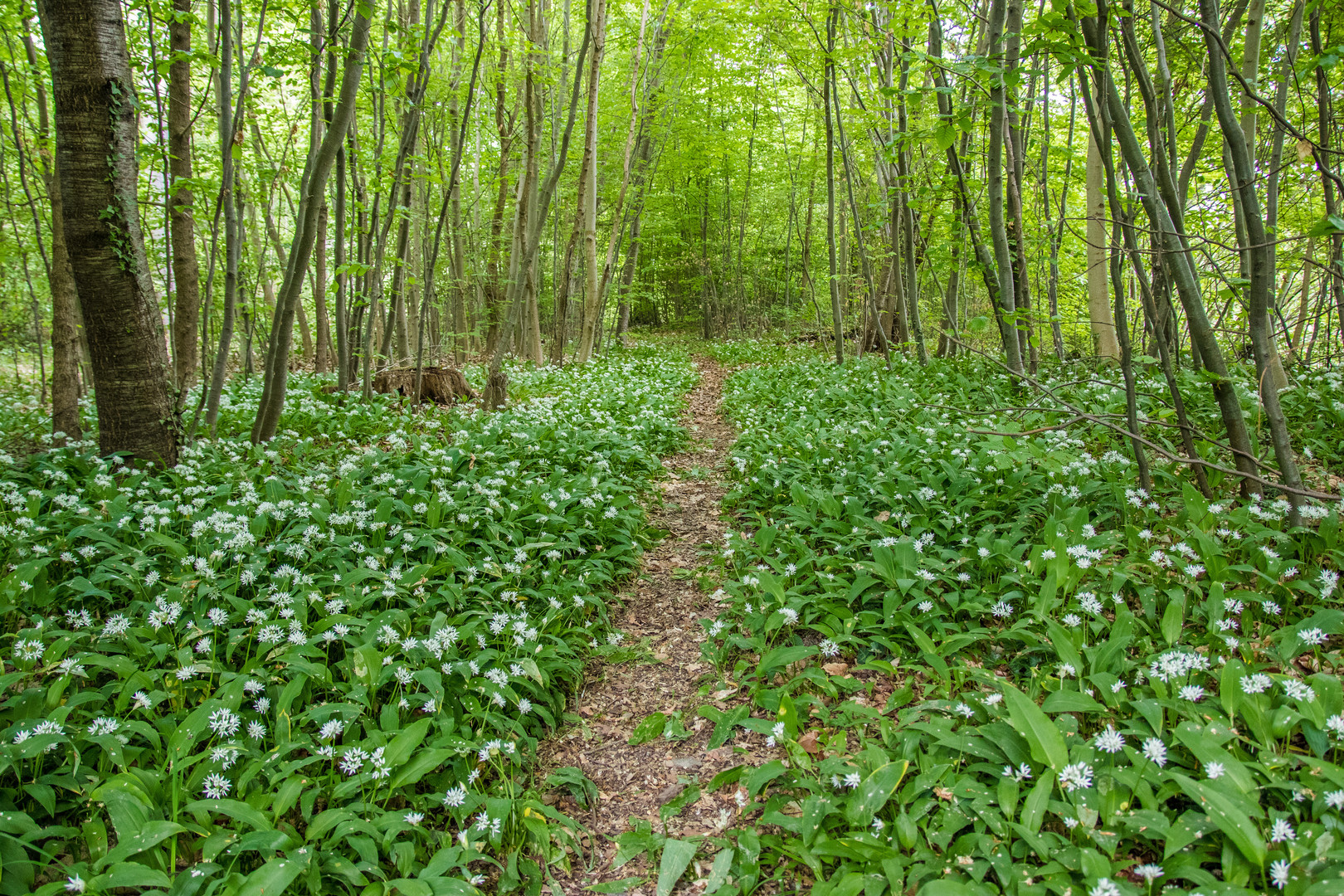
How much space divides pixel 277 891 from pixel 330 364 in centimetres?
1284

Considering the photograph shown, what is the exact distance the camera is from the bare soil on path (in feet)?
8.23

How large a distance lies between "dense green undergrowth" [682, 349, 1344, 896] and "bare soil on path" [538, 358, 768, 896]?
0.19 meters

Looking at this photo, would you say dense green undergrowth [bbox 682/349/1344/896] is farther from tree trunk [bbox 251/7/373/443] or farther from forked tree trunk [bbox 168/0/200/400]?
forked tree trunk [bbox 168/0/200/400]

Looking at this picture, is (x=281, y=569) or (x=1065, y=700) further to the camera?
(x=281, y=569)

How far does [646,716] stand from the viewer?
320 cm

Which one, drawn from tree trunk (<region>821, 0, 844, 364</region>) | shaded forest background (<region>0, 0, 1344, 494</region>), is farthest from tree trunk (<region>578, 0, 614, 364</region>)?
tree trunk (<region>821, 0, 844, 364</region>)

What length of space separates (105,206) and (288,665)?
148 inches

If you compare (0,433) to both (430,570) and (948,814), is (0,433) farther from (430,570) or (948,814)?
(948,814)

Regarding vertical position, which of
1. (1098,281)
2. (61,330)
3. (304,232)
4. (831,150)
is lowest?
(61,330)

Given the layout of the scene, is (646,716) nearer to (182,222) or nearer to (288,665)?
(288,665)

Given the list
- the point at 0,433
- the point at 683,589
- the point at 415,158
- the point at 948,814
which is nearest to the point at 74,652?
the point at 683,589

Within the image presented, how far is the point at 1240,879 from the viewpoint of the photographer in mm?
1673

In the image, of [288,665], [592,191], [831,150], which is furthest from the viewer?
[592,191]

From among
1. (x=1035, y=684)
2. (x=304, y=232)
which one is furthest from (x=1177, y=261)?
(x=304, y=232)
